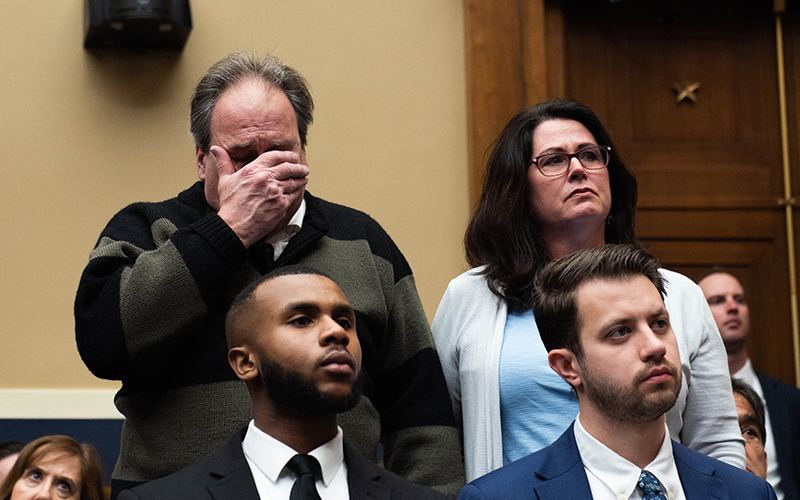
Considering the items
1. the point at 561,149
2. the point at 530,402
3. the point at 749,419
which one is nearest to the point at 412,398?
the point at 530,402

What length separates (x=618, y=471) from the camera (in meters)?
1.98

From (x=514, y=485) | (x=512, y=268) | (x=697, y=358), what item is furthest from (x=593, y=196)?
(x=514, y=485)

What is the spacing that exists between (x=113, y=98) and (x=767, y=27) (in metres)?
2.84

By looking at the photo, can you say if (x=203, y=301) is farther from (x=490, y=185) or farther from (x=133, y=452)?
(x=490, y=185)

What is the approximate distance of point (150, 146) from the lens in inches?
161

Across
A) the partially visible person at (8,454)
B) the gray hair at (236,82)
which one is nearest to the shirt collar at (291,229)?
the gray hair at (236,82)

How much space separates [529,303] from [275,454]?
0.81 metres

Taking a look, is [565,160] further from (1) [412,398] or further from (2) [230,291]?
(2) [230,291]

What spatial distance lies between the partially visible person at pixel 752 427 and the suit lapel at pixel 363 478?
142cm

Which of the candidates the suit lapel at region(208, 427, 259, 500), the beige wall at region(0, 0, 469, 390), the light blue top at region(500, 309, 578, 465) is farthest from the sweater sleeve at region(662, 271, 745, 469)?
the beige wall at region(0, 0, 469, 390)

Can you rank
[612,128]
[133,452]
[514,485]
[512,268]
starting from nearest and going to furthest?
[514,485], [133,452], [512,268], [612,128]

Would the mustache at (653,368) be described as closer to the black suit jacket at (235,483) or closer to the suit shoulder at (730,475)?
the suit shoulder at (730,475)

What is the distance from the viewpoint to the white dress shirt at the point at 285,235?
2.29 meters

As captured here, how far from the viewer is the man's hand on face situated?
7.00 feet
